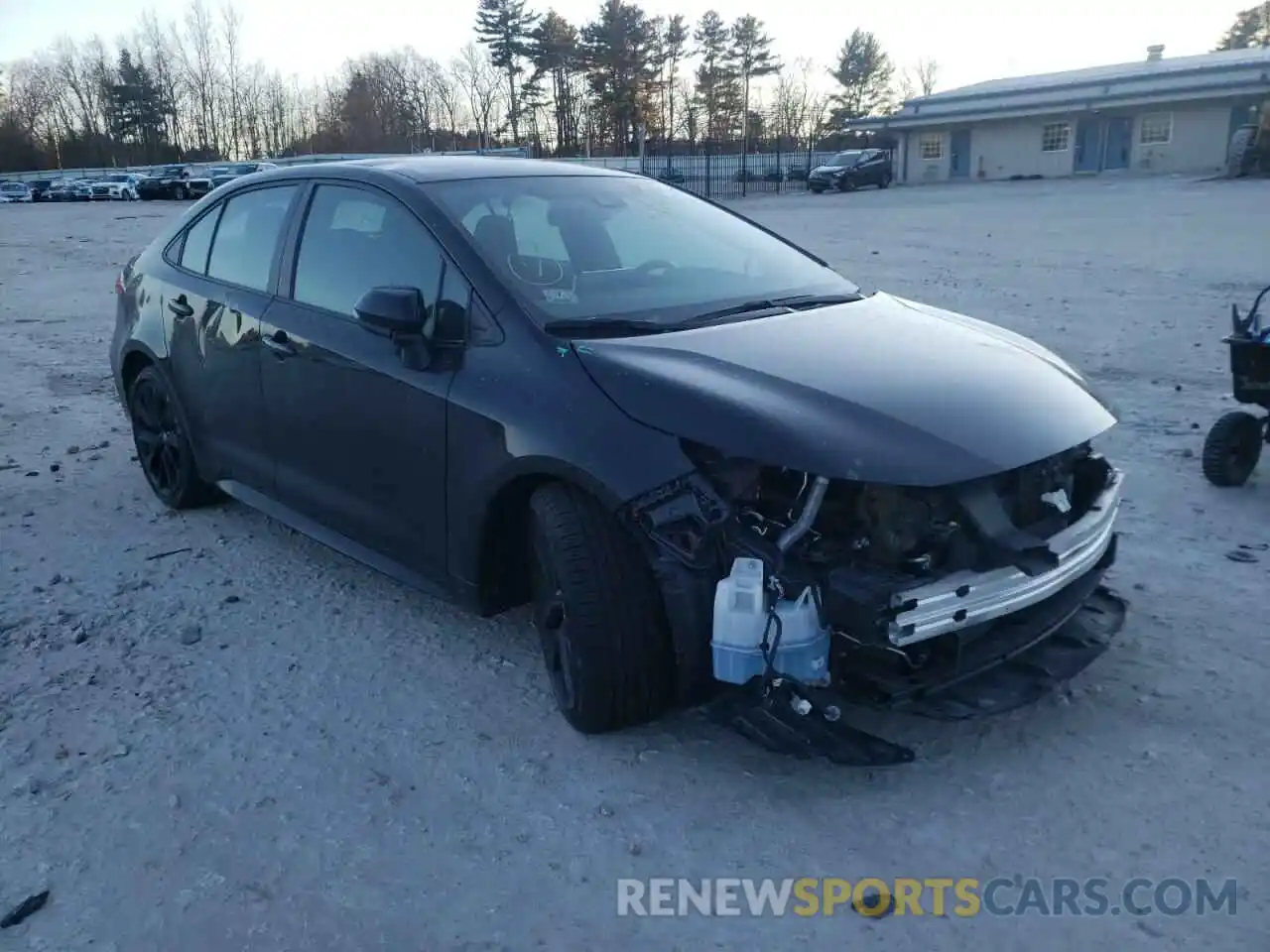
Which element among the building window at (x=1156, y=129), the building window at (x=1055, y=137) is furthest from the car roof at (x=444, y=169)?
the building window at (x=1055, y=137)

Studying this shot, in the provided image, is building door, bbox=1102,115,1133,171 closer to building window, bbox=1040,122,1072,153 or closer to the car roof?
building window, bbox=1040,122,1072,153

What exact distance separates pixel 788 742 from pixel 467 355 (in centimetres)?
157

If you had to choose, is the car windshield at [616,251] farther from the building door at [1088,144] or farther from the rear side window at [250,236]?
the building door at [1088,144]

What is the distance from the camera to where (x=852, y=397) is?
296cm

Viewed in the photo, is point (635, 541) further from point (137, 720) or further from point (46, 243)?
point (46, 243)

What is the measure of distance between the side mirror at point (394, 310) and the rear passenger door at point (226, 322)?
3.55 feet

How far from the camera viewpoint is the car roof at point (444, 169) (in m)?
4.01

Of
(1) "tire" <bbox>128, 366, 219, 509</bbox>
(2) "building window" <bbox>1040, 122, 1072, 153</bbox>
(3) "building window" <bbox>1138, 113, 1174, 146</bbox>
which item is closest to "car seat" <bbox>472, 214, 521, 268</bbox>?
(1) "tire" <bbox>128, 366, 219, 509</bbox>

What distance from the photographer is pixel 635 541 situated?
2979mm

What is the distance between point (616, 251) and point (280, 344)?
1.37 m

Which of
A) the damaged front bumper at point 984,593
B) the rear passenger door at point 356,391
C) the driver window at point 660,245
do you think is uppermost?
the driver window at point 660,245

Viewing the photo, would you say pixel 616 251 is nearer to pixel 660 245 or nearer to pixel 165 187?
pixel 660 245

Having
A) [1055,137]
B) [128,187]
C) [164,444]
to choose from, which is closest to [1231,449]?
[164,444]

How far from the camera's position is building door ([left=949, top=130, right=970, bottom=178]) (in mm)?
46500
